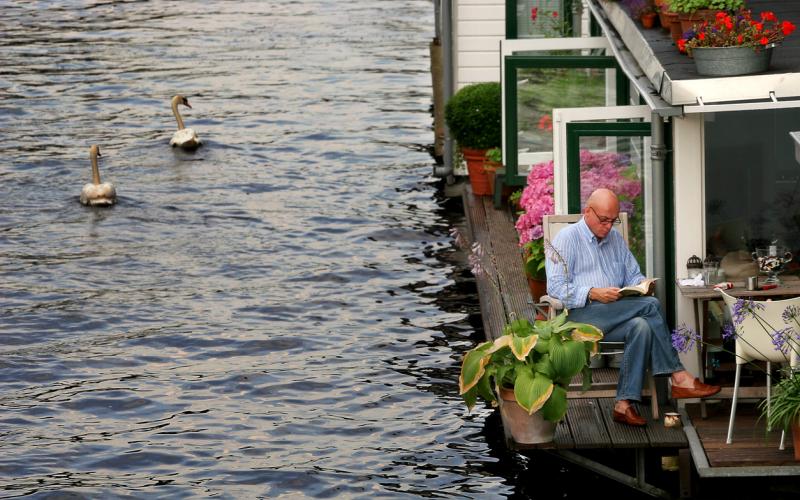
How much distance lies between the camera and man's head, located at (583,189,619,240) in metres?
10.5

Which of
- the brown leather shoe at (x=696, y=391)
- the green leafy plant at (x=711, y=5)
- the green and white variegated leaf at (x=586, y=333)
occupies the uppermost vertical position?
the green leafy plant at (x=711, y=5)

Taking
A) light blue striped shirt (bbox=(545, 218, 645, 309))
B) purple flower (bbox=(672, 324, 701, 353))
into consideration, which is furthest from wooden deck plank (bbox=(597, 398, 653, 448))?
light blue striped shirt (bbox=(545, 218, 645, 309))

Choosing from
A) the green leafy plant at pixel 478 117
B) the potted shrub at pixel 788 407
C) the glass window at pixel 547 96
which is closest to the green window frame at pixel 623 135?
the potted shrub at pixel 788 407

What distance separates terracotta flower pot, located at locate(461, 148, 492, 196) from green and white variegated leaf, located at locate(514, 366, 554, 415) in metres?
8.56

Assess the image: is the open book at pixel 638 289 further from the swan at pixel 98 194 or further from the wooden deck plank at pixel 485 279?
the swan at pixel 98 194

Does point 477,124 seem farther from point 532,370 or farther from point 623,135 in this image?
point 532,370

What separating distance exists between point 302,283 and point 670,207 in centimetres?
660

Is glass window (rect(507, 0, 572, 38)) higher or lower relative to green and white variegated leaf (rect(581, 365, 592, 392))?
higher

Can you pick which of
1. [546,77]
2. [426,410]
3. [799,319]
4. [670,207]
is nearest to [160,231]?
[546,77]

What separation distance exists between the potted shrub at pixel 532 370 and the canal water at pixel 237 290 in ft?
3.56

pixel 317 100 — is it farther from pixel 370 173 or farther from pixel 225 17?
pixel 225 17

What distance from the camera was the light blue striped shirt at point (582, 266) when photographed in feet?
34.7

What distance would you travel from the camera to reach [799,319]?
31.6 feet

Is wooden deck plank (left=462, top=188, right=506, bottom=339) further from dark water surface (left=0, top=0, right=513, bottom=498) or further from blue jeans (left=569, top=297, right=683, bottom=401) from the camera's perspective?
blue jeans (left=569, top=297, right=683, bottom=401)
